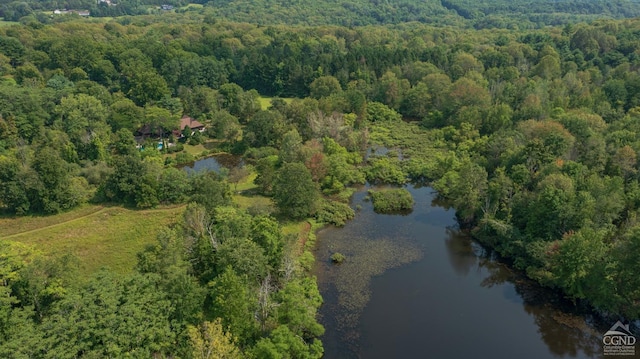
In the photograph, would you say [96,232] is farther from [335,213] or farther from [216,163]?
[335,213]

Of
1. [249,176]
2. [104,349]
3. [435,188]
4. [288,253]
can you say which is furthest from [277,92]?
[104,349]

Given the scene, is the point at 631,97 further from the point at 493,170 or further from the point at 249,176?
the point at 249,176

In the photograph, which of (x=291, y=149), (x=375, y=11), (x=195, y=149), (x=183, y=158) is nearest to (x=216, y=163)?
(x=183, y=158)

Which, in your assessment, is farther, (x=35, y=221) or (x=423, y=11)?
(x=423, y=11)

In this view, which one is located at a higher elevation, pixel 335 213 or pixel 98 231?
pixel 98 231

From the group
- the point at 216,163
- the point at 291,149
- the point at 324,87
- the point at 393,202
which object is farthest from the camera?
the point at 324,87

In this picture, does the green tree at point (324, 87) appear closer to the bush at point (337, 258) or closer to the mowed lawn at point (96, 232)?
the mowed lawn at point (96, 232)
